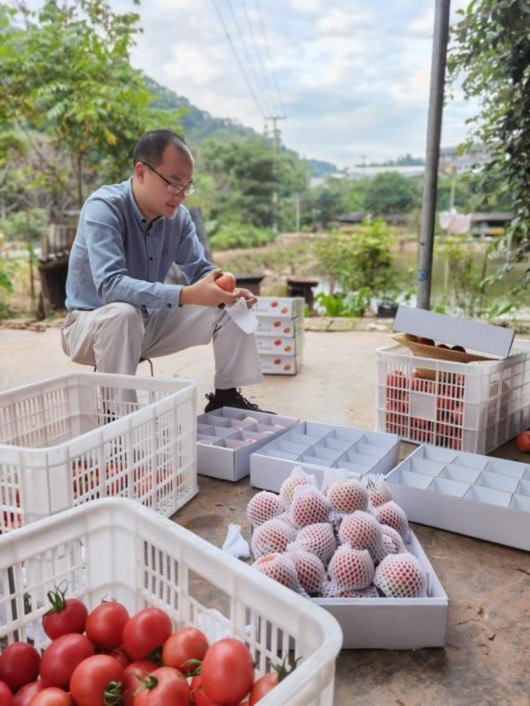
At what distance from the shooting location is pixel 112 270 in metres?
2.08

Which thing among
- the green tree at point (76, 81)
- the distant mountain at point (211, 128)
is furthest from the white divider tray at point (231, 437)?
the distant mountain at point (211, 128)

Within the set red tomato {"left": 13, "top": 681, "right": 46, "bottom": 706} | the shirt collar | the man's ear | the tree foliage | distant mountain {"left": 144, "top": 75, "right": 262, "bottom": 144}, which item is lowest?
red tomato {"left": 13, "top": 681, "right": 46, "bottom": 706}

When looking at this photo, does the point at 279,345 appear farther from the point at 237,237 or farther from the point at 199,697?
the point at 237,237

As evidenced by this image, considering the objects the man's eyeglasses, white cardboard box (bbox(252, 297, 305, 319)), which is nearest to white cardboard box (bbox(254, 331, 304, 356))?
white cardboard box (bbox(252, 297, 305, 319))

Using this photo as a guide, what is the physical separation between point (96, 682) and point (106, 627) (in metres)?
0.13

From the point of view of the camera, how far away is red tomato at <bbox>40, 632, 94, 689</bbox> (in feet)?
2.65

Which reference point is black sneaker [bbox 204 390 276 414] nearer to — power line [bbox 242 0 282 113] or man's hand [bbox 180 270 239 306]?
man's hand [bbox 180 270 239 306]

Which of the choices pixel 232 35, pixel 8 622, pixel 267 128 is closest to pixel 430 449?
pixel 8 622

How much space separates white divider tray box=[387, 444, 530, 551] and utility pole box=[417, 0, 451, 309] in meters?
1.40

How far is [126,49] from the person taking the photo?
6293 millimetres

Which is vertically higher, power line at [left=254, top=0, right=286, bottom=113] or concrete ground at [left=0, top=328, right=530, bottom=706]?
power line at [left=254, top=0, right=286, bottom=113]

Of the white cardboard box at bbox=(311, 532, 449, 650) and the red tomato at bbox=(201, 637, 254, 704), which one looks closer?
the red tomato at bbox=(201, 637, 254, 704)

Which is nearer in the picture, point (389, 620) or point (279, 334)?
point (389, 620)

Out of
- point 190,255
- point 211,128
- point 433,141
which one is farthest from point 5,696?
point 211,128
